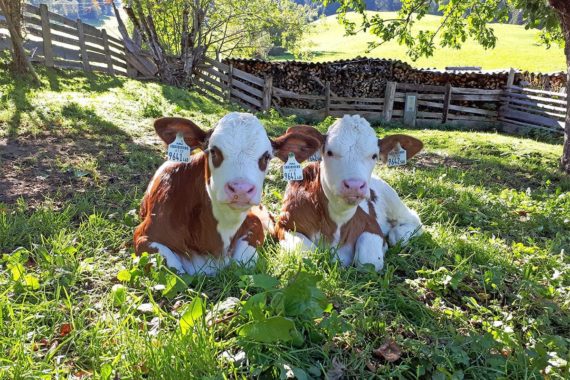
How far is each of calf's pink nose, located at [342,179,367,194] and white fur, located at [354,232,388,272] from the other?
1.87 feet

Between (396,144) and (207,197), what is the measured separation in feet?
5.16

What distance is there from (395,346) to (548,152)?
8288mm

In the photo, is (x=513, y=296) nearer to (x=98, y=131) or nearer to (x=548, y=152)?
(x=98, y=131)

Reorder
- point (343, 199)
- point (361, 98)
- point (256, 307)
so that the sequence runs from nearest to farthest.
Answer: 1. point (256, 307)
2. point (343, 199)
3. point (361, 98)

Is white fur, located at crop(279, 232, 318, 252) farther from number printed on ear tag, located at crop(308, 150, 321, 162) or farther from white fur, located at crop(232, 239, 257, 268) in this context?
number printed on ear tag, located at crop(308, 150, 321, 162)

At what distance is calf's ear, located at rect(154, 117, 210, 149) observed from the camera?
288 cm

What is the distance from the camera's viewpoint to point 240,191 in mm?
2492

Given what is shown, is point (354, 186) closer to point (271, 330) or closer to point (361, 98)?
point (271, 330)

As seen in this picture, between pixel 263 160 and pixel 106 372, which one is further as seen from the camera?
pixel 263 160

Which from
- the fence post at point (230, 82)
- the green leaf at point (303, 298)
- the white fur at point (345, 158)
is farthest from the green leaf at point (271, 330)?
the fence post at point (230, 82)

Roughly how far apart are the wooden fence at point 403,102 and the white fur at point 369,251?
10.7 meters

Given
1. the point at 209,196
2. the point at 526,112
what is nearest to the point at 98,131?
the point at 209,196

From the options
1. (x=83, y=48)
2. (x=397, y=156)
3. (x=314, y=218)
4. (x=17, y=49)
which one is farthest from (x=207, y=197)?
(x=83, y=48)

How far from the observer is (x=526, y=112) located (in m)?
13.4
